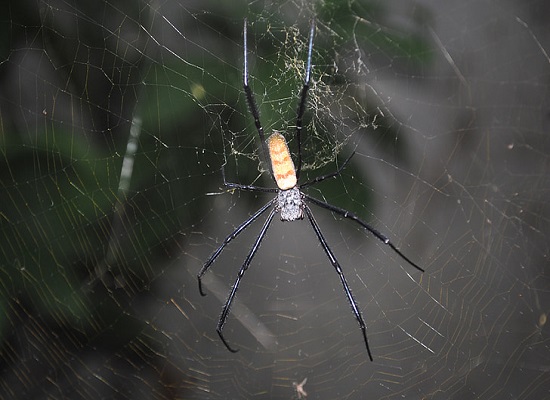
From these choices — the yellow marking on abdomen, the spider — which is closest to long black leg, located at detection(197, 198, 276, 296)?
the spider

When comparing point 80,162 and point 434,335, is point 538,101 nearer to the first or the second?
point 434,335

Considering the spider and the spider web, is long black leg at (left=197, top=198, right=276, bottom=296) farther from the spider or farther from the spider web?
the spider web

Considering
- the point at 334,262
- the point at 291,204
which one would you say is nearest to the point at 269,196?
the point at 291,204

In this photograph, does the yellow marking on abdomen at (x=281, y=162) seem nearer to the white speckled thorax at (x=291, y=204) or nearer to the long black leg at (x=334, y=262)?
the white speckled thorax at (x=291, y=204)

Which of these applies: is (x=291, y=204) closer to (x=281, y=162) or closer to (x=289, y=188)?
(x=289, y=188)

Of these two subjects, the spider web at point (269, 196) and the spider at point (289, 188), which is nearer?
the spider at point (289, 188)

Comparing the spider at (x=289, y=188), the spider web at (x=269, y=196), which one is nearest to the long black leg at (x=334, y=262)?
the spider at (x=289, y=188)
